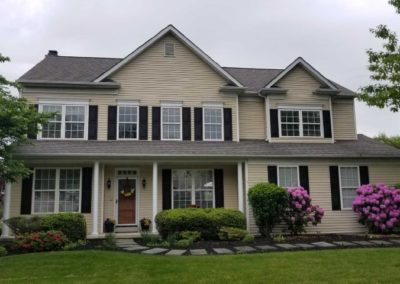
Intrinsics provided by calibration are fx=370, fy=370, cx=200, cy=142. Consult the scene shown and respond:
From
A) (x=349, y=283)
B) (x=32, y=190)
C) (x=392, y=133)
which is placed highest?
(x=392, y=133)

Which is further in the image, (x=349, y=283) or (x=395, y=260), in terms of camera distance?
(x=395, y=260)

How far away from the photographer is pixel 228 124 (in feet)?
50.2

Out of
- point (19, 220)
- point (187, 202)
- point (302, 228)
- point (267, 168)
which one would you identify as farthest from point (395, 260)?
point (19, 220)

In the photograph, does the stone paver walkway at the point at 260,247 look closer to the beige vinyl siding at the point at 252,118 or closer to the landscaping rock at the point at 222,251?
the landscaping rock at the point at 222,251

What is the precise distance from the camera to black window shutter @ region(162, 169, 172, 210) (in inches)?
561

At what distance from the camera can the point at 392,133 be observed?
31484 mm

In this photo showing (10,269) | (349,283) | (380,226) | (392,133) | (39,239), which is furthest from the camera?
(392,133)

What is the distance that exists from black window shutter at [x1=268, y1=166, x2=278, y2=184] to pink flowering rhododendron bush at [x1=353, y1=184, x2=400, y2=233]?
3013mm

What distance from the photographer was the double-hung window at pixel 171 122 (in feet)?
48.9

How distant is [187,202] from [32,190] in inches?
224

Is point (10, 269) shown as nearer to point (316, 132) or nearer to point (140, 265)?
point (140, 265)

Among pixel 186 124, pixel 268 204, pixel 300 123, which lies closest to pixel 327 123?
pixel 300 123

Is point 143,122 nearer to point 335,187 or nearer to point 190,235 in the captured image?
point 190,235

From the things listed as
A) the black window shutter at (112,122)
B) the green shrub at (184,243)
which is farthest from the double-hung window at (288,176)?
the black window shutter at (112,122)
